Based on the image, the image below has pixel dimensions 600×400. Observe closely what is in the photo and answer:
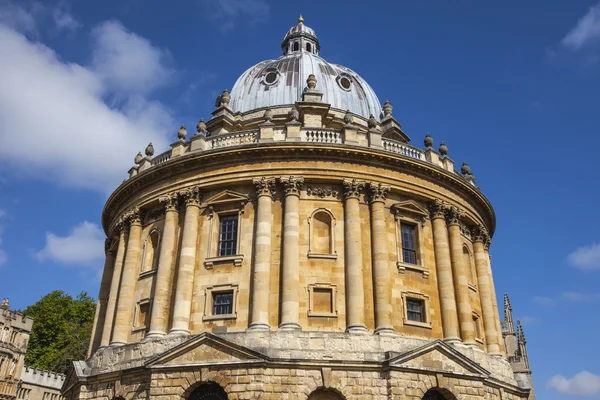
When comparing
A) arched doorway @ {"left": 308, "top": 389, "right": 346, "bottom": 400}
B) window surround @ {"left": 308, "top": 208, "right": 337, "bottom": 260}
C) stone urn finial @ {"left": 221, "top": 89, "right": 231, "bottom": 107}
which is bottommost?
arched doorway @ {"left": 308, "top": 389, "right": 346, "bottom": 400}

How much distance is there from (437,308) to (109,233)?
19.8m

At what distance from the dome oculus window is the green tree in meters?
34.0

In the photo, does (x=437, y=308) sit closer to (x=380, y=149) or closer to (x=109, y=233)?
(x=380, y=149)

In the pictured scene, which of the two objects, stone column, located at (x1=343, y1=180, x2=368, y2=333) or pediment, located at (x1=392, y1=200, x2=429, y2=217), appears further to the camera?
pediment, located at (x1=392, y1=200, x2=429, y2=217)

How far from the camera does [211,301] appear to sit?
26.0 m

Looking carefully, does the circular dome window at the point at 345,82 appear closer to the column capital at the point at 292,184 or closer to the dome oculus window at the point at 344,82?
the dome oculus window at the point at 344,82

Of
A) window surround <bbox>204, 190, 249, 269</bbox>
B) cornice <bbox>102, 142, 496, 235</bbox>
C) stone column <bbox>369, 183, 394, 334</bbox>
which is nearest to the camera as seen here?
stone column <bbox>369, 183, 394, 334</bbox>

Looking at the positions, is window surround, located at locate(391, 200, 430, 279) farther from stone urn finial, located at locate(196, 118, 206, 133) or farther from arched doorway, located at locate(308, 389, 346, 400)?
stone urn finial, located at locate(196, 118, 206, 133)

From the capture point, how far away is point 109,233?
34.8m

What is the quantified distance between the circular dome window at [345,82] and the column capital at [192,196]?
1541 centimetres

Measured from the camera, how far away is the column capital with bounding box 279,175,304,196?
26938 mm

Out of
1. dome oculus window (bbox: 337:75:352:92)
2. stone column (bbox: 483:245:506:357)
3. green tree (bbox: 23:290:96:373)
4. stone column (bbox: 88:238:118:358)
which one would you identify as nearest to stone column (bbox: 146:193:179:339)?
stone column (bbox: 88:238:118:358)

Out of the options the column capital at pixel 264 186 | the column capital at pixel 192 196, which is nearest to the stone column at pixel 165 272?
the column capital at pixel 192 196

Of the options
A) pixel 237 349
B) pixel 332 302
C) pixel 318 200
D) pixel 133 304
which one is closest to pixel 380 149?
pixel 318 200
